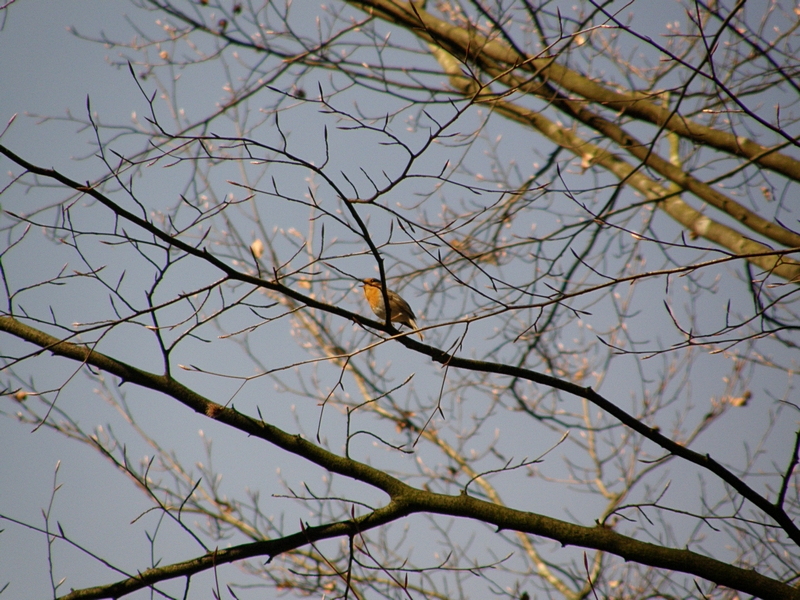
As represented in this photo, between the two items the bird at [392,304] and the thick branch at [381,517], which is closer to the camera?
the thick branch at [381,517]

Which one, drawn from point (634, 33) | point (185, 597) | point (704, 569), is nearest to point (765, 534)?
point (704, 569)

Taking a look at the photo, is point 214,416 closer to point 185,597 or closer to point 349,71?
point 185,597

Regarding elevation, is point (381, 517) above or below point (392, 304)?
below

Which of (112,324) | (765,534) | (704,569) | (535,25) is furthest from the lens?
(535,25)

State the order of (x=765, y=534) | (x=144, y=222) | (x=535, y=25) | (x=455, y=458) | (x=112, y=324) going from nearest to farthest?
1. (x=144, y=222)
2. (x=112, y=324)
3. (x=765, y=534)
4. (x=535, y=25)
5. (x=455, y=458)

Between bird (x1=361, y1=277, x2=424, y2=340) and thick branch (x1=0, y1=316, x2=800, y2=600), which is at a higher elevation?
bird (x1=361, y1=277, x2=424, y2=340)

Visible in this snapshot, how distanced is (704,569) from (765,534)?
2688mm

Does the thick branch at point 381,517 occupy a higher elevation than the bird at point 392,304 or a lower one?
lower

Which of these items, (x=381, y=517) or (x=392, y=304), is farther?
(x=392, y=304)

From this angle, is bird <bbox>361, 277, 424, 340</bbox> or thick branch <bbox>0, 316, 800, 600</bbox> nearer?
thick branch <bbox>0, 316, 800, 600</bbox>

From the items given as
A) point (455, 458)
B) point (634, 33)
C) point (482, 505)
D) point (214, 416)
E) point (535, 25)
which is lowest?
point (482, 505)

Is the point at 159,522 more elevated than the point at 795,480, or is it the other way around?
the point at 795,480

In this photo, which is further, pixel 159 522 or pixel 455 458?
pixel 455 458

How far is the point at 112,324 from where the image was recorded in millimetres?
2203
